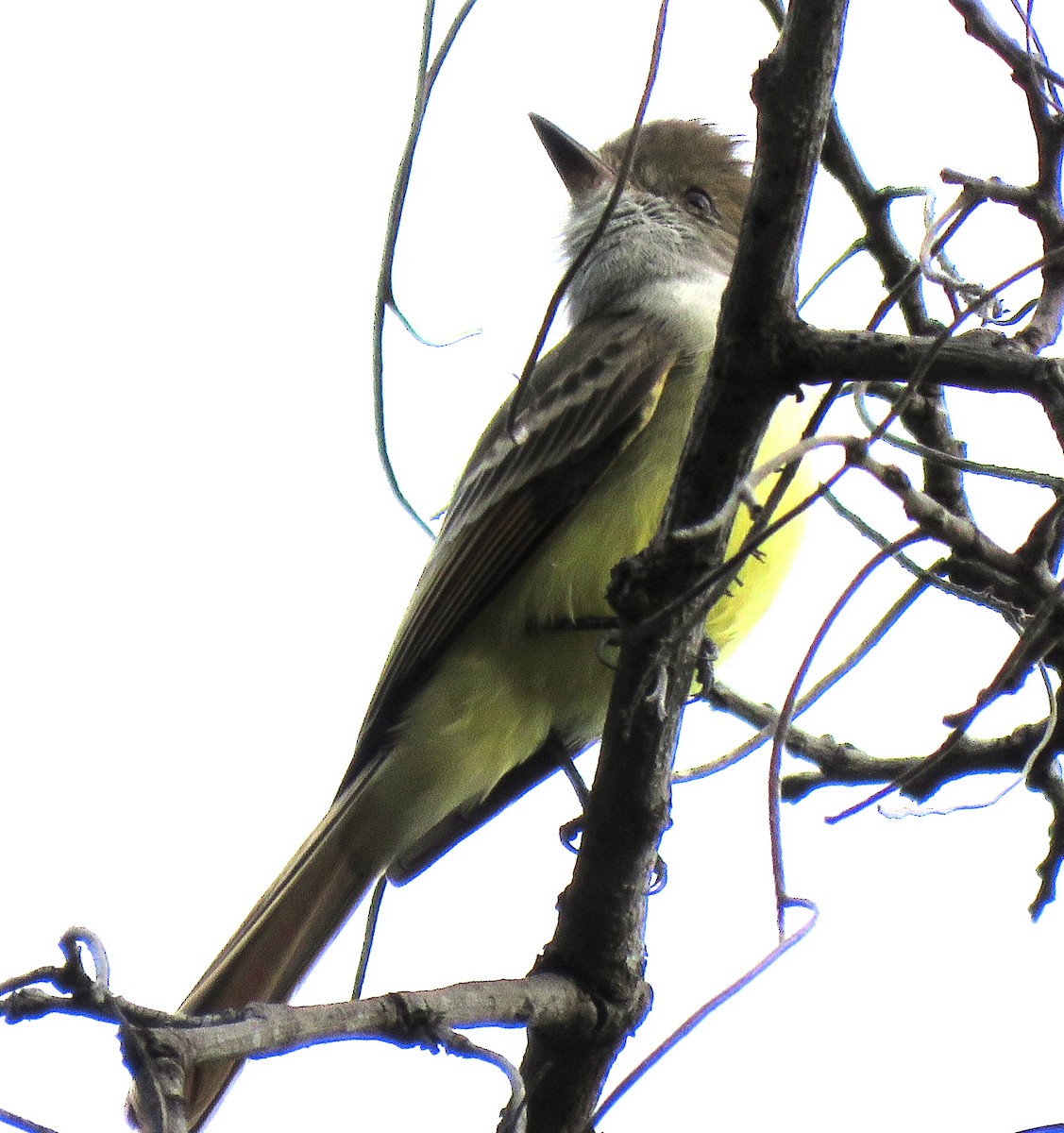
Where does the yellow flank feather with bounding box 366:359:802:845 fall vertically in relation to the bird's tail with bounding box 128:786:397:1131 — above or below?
above

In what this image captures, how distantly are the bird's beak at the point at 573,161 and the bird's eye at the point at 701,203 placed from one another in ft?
0.80

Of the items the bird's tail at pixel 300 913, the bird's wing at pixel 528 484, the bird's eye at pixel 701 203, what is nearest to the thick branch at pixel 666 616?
the bird's tail at pixel 300 913

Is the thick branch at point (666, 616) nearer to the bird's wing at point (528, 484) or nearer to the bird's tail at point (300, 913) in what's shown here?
the bird's tail at point (300, 913)

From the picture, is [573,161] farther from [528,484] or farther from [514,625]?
[514,625]

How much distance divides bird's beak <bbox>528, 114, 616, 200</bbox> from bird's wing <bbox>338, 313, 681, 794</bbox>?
1.04 metres

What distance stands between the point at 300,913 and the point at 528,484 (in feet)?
3.46

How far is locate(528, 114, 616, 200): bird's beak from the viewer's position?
4668 mm

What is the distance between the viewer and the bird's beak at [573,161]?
4668 millimetres

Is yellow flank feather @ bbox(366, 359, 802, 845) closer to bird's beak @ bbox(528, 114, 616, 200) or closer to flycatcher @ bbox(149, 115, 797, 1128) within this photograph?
flycatcher @ bbox(149, 115, 797, 1128)

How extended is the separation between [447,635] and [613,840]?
122cm

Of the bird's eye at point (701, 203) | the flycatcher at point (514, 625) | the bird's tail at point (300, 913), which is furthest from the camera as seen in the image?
the bird's eye at point (701, 203)

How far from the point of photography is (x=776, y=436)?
10.9 ft

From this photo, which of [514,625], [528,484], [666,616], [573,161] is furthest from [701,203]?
[666,616]

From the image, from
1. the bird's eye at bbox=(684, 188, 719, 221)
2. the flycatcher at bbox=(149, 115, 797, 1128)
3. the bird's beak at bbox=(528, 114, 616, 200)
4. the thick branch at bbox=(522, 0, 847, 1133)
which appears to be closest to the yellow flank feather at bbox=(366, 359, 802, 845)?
the flycatcher at bbox=(149, 115, 797, 1128)
